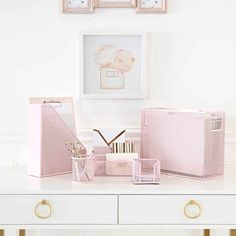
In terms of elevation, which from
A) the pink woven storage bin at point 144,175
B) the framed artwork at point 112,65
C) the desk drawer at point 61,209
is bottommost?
the desk drawer at point 61,209

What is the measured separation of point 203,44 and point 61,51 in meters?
0.64

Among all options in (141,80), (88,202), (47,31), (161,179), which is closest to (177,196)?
(161,179)

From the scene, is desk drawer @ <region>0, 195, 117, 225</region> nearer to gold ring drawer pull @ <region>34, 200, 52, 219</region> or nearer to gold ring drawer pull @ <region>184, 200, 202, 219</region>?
gold ring drawer pull @ <region>34, 200, 52, 219</region>

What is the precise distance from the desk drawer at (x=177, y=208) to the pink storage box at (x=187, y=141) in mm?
194

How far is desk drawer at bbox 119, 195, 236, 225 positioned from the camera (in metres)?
1.72

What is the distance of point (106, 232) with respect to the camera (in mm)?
2365

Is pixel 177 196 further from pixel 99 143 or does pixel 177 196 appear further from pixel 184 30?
pixel 184 30

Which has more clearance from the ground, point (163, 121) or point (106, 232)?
point (163, 121)

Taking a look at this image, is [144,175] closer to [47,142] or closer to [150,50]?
[47,142]

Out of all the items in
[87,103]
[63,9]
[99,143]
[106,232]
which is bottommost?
[106,232]

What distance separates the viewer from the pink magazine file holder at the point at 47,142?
6.38ft

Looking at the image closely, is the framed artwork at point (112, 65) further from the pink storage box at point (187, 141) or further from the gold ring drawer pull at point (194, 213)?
the gold ring drawer pull at point (194, 213)

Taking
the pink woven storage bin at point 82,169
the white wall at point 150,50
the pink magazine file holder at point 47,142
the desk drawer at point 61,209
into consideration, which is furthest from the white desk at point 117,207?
the white wall at point 150,50

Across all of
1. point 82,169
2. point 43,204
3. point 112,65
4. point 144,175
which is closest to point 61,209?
point 43,204
